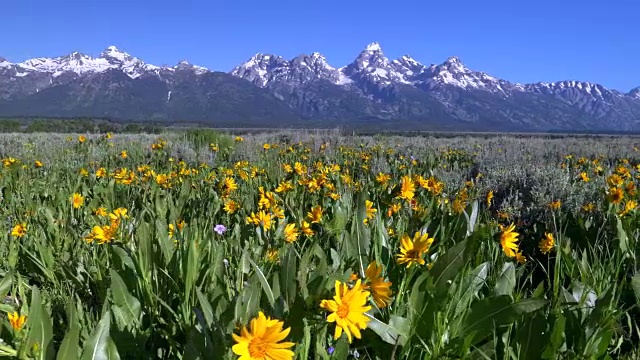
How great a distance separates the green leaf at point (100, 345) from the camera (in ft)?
4.01

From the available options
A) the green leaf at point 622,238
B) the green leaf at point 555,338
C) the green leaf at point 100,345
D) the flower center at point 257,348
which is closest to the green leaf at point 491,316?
the green leaf at point 555,338

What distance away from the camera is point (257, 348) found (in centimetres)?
99

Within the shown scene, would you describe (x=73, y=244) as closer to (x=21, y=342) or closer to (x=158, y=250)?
(x=158, y=250)

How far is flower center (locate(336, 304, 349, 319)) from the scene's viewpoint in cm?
108

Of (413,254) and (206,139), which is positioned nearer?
(413,254)

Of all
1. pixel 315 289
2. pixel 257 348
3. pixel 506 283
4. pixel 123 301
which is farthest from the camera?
pixel 506 283

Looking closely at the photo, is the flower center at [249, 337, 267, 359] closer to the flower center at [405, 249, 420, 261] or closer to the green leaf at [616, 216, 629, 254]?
the flower center at [405, 249, 420, 261]

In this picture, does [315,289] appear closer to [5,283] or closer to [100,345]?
[100,345]

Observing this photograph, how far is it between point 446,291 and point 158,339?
884mm

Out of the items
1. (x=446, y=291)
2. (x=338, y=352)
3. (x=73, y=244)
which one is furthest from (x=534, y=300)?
(x=73, y=244)

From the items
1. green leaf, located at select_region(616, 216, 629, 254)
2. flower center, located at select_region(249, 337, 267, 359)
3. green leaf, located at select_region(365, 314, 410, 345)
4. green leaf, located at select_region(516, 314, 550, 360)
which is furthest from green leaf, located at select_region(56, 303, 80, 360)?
green leaf, located at select_region(616, 216, 629, 254)

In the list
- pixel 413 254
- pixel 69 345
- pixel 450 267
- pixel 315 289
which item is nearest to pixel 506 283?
pixel 450 267

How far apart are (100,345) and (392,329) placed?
75cm

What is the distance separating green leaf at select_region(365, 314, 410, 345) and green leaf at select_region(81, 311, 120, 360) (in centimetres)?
65
